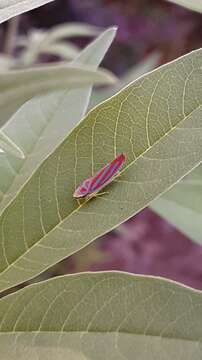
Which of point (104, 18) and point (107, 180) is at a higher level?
point (107, 180)

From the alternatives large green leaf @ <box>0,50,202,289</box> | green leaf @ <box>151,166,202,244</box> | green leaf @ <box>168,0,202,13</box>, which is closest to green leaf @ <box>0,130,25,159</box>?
large green leaf @ <box>0,50,202,289</box>

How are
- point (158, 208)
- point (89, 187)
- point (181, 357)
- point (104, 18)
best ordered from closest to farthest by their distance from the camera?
point (181, 357) → point (89, 187) → point (158, 208) → point (104, 18)

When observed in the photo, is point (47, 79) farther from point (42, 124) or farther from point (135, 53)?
point (135, 53)

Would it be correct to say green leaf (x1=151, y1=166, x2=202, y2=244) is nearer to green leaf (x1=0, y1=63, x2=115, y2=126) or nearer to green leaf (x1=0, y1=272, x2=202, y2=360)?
green leaf (x1=0, y1=272, x2=202, y2=360)

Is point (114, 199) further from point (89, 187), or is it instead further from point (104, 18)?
point (104, 18)

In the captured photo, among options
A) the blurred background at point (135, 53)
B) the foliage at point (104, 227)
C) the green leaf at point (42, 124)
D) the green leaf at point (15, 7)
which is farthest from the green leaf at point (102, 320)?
the blurred background at point (135, 53)

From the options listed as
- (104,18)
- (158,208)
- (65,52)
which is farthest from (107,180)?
(104,18)
